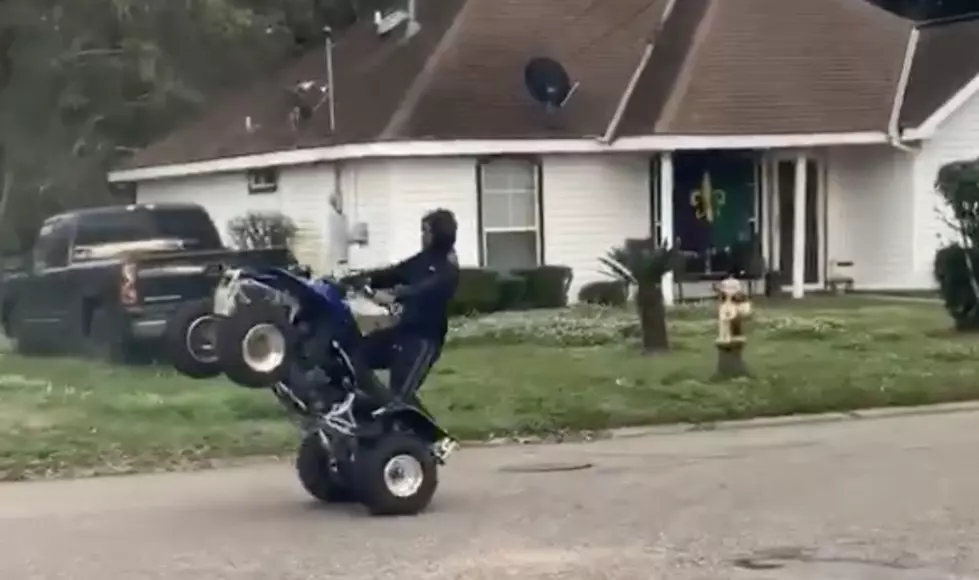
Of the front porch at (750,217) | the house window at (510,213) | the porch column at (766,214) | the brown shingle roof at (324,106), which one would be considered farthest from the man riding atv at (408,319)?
the porch column at (766,214)

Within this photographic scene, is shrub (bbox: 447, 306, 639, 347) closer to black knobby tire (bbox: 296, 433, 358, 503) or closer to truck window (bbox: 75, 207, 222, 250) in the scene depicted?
truck window (bbox: 75, 207, 222, 250)

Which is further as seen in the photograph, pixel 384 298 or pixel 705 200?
pixel 705 200

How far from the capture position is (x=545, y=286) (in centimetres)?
2562

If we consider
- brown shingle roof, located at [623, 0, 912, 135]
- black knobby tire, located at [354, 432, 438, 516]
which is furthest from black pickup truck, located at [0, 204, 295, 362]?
brown shingle roof, located at [623, 0, 912, 135]

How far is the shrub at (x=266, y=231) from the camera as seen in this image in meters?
28.2

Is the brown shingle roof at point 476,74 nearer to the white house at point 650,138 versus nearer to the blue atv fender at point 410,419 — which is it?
the white house at point 650,138

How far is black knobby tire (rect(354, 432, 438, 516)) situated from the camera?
35.4 ft

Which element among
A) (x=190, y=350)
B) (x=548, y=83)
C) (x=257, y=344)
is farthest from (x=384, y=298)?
(x=548, y=83)

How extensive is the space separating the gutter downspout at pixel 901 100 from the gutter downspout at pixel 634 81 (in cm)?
392

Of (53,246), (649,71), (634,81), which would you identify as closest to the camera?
(53,246)

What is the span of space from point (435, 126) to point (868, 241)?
745 cm

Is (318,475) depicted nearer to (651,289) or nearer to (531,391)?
(531,391)

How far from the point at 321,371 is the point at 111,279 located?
9.02 metres

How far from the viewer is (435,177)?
25969 millimetres
